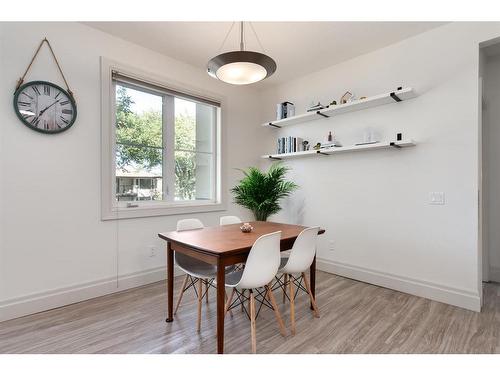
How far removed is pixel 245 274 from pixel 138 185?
2047mm

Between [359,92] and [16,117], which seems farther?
[359,92]

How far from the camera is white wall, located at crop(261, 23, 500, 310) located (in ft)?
8.64

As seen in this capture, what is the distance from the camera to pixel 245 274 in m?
1.86

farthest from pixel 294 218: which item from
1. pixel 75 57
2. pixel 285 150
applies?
pixel 75 57

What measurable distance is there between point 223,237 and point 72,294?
5.65ft

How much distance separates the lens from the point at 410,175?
9.81 feet

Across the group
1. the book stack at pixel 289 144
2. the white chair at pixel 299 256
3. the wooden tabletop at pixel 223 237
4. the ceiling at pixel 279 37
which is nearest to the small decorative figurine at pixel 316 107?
the book stack at pixel 289 144

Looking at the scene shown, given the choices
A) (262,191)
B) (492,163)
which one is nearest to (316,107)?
(262,191)

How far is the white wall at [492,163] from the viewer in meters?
3.19

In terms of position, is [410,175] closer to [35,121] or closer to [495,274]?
[495,274]

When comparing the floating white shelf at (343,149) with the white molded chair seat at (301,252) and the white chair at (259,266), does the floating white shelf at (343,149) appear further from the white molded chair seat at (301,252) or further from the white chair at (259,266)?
the white chair at (259,266)

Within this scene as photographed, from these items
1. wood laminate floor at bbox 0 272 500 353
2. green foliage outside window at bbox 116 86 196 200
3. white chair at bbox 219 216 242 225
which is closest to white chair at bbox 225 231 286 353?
wood laminate floor at bbox 0 272 500 353

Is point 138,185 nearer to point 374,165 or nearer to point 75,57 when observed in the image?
point 75,57

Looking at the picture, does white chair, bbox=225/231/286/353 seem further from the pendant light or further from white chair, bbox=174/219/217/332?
the pendant light
